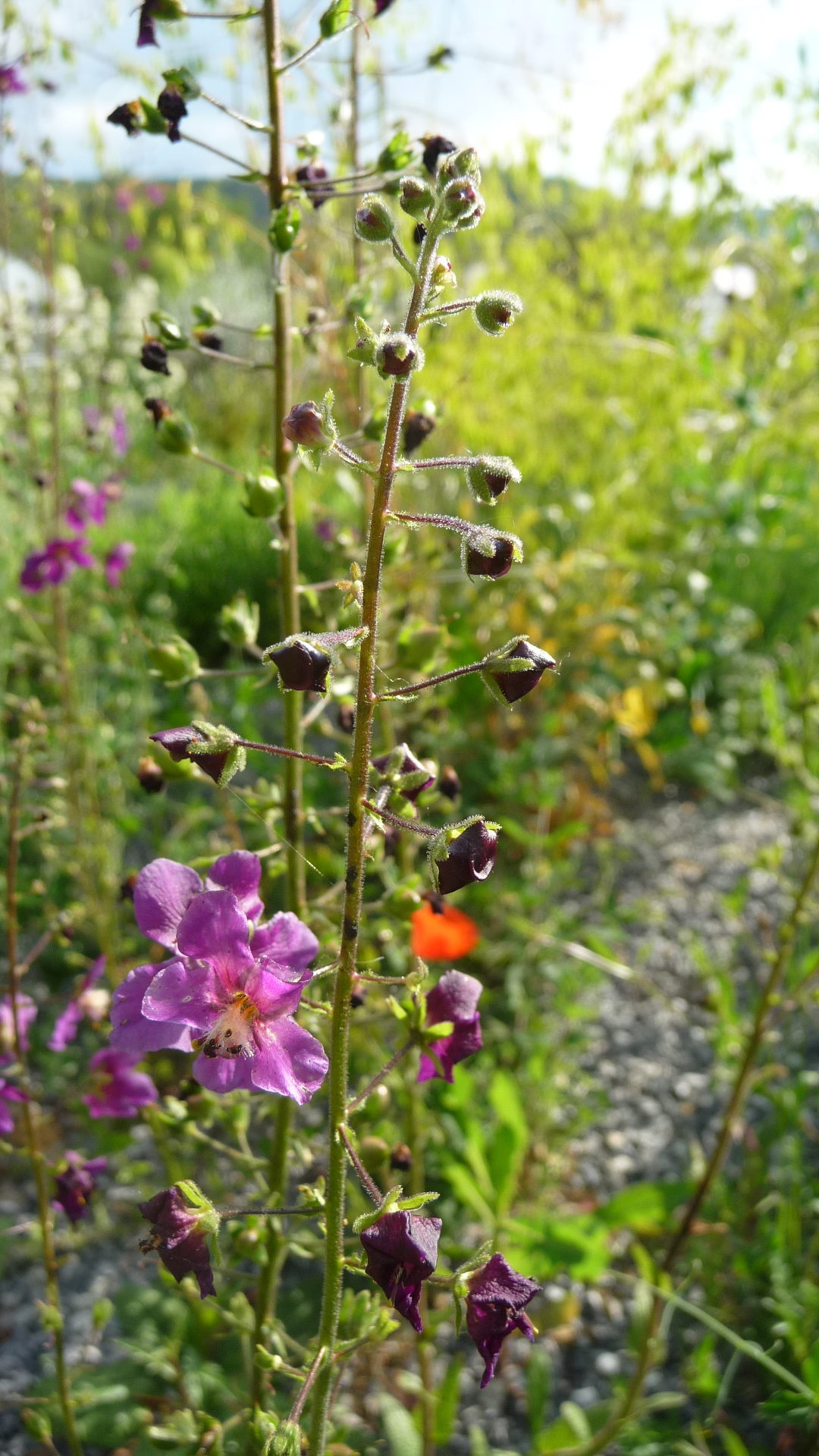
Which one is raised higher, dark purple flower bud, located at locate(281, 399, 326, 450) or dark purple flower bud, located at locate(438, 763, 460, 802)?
dark purple flower bud, located at locate(281, 399, 326, 450)

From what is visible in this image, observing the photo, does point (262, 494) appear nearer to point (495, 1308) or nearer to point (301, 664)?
point (301, 664)

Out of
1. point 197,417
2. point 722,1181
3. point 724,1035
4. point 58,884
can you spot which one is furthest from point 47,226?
point 197,417

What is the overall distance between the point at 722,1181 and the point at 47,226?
7.72 feet

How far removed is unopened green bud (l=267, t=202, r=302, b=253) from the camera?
0.96 meters

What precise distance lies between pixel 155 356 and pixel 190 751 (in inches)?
23.0

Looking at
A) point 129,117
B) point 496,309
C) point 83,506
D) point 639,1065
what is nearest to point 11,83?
point 83,506

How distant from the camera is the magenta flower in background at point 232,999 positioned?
76 centimetres

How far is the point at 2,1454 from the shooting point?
5.24ft

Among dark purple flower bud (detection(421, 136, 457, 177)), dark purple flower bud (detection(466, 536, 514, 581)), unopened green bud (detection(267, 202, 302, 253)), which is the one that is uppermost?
dark purple flower bud (detection(421, 136, 457, 177))

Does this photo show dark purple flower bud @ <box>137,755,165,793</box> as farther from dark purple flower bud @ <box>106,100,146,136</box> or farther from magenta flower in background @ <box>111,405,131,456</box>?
magenta flower in background @ <box>111,405,131,456</box>

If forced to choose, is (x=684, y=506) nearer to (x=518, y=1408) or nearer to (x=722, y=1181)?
(x=722, y=1181)

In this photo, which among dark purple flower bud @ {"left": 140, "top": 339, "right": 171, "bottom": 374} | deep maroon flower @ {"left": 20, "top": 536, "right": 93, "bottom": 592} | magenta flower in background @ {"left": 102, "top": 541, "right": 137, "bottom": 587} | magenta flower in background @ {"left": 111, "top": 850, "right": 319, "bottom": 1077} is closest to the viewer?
magenta flower in background @ {"left": 111, "top": 850, "right": 319, "bottom": 1077}

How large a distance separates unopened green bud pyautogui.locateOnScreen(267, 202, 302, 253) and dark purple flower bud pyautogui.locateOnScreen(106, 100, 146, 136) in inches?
8.4

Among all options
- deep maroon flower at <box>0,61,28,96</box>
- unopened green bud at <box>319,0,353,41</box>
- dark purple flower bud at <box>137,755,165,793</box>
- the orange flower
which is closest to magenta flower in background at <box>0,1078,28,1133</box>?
dark purple flower bud at <box>137,755,165,793</box>
